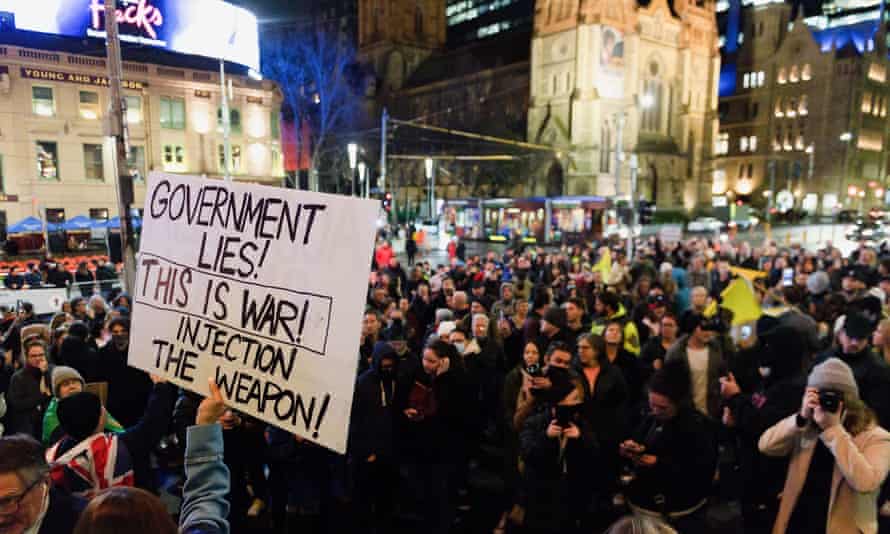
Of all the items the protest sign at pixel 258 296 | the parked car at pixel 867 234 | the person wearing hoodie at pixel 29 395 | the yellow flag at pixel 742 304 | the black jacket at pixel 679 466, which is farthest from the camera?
the parked car at pixel 867 234

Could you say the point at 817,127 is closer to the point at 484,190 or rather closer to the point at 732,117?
the point at 732,117

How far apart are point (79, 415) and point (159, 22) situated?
26275 millimetres

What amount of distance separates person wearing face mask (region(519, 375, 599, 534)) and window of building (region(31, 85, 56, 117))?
106ft

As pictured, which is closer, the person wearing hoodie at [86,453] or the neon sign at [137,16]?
the person wearing hoodie at [86,453]

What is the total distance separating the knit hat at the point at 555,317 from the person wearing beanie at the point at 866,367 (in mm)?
2420

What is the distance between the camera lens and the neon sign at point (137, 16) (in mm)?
23375

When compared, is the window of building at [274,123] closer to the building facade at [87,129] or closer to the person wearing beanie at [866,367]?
the building facade at [87,129]

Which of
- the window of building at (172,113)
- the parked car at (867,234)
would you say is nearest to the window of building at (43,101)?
the window of building at (172,113)

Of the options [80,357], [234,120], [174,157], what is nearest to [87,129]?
[174,157]

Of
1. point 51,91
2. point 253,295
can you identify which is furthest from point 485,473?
point 51,91

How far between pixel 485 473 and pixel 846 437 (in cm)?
384

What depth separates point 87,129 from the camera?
2902 centimetres

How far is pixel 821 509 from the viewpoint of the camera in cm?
312

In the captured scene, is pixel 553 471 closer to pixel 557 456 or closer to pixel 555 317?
pixel 557 456
